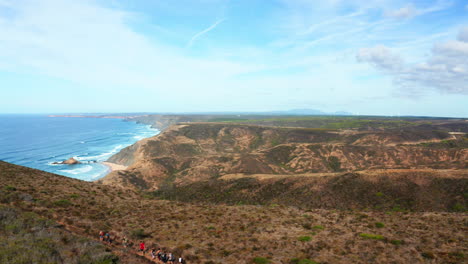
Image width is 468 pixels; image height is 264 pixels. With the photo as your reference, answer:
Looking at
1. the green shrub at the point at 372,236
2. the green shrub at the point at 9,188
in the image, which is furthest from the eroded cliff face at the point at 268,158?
the green shrub at the point at 372,236

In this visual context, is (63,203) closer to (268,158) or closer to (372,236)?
(372,236)

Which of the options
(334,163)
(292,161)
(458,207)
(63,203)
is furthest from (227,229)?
(334,163)

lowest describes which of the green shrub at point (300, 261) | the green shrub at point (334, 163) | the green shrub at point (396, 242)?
the green shrub at point (334, 163)

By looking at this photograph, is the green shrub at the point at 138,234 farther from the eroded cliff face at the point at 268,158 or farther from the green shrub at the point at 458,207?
the eroded cliff face at the point at 268,158

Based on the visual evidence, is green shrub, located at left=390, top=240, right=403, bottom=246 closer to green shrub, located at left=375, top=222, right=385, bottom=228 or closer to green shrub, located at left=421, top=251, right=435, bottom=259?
green shrub, located at left=421, top=251, right=435, bottom=259

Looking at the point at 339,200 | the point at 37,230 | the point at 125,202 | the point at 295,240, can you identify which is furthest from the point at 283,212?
the point at 37,230

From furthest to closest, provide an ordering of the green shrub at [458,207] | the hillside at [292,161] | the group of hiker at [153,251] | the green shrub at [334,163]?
the green shrub at [334,163], the hillside at [292,161], the green shrub at [458,207], the group of hiker at [153,251]
